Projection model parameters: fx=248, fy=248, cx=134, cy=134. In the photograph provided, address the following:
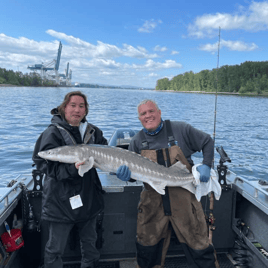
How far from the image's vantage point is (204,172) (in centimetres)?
272

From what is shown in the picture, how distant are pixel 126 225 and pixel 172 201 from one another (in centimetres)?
110

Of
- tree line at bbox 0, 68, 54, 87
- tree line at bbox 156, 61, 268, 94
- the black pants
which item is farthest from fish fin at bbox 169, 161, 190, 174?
tree line at bbox 0, 68, 54, 87

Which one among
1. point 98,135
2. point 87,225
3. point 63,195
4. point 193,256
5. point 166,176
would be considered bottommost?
point 193,256

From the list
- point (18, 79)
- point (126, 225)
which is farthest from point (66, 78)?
point (126, 225)

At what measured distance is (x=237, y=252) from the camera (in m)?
3.51

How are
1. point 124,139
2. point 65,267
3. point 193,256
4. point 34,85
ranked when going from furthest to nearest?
point 34,85 → point 124,139 → point 65,267 → point 193,256

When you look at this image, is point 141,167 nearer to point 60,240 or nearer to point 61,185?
point 61,185

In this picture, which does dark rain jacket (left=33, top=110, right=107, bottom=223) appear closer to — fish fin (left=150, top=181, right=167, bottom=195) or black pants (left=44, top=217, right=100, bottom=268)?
black pants (left=44, top=217, right=100, bottom=268)

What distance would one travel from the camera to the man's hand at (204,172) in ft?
8.90

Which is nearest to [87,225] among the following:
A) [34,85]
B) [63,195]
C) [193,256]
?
[63,195]

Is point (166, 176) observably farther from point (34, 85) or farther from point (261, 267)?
point (34, 85)

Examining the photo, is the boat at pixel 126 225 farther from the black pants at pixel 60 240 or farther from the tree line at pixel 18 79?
the tree line at pixel 18 79

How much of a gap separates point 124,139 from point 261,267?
3572mm

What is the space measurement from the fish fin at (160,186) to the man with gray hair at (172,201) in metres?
0.14
